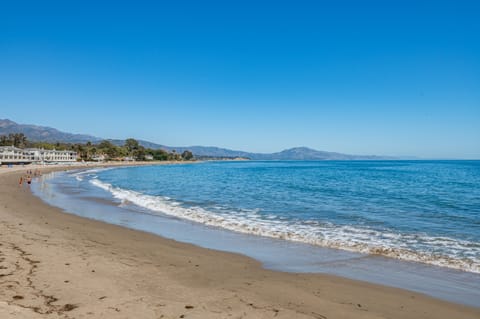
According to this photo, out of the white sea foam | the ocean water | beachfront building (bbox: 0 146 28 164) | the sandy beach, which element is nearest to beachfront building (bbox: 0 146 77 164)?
beachfront building (bbox: 0 146 28 164)

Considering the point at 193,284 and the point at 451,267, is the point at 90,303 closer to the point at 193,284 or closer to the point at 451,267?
the point at 193,284

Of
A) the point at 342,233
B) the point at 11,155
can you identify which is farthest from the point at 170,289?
the point at 11,155

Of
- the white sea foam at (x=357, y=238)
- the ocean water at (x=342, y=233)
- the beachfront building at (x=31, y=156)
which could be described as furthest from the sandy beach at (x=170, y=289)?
the beachfront building at (x=31, y=156)

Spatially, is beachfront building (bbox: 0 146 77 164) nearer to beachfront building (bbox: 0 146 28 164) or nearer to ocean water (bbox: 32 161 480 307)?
beachfront building (bbox: 0 146 28 164)

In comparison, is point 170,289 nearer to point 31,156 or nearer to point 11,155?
point 11,155

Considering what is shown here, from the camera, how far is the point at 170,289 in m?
6.54

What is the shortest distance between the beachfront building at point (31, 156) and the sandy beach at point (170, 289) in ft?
392

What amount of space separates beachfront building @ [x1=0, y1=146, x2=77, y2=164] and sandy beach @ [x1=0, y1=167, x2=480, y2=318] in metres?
120

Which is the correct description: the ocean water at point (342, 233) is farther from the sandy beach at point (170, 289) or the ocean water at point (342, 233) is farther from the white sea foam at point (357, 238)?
the sandy beach at point (170, 289)

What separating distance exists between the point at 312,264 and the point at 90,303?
229 inches

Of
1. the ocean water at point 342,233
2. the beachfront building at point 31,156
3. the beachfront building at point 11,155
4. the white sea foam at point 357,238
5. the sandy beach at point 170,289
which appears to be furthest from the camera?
the beachfront building at point 31,156

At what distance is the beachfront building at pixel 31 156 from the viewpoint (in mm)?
116625

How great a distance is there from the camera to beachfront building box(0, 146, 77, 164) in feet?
383

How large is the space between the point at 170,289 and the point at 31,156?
6020 inches
